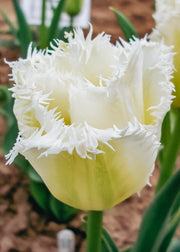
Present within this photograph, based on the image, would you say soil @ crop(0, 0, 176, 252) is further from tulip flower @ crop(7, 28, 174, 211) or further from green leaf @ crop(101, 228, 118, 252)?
tulip flower @ crop(7, 28, 174, 211)

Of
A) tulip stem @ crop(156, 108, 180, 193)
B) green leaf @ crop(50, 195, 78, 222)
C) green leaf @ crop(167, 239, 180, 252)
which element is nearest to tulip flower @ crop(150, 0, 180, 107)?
tulip stem @ crop(156, 108, 180, 193)

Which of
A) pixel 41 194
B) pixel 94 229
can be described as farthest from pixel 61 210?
pixel 94 229

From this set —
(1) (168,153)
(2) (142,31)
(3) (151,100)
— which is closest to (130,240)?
(1) (168,153)

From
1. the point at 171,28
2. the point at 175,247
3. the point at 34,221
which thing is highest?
the point at 171,28

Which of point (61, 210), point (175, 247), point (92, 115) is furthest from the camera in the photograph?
point (61, 210)

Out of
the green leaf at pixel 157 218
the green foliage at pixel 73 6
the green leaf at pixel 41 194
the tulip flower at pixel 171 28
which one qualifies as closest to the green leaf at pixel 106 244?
the green leaf at pixel 157 218

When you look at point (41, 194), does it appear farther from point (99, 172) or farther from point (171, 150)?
point (99, 172)

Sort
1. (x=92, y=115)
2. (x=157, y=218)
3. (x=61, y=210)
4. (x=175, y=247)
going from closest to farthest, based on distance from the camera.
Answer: (x=92, y=115) → (x=157, y=218) → (x=175, y=247) → (x=61, y=210)
